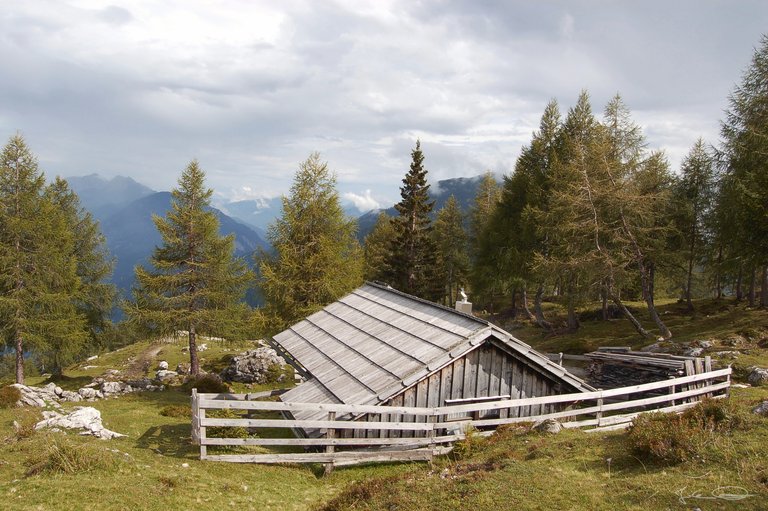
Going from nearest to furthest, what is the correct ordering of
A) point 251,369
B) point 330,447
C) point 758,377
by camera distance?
point 330,447, point 758,377, point 251,369

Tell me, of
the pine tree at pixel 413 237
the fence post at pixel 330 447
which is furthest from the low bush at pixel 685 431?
the pine tree at pixel 413 237

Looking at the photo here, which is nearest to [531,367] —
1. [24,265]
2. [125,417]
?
[125,417]

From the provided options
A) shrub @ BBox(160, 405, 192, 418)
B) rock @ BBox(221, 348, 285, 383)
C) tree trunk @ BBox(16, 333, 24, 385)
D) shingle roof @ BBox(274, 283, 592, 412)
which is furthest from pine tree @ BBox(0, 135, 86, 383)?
shingle roof @ BBox(274, 283, 592, 412)

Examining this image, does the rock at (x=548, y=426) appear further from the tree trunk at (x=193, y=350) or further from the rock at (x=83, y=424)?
the tree trunk at (x=193, y=350)

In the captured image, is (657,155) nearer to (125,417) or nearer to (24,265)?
(125,417)

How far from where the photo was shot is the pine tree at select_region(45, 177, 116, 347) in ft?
121

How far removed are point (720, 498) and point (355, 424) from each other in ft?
24.4

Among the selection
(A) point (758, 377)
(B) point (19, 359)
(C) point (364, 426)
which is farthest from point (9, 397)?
(A) point (758, 377)

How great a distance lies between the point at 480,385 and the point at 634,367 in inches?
386

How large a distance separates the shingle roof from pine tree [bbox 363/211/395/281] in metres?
33.9

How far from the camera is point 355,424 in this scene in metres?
11.6

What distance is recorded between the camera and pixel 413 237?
49625mm

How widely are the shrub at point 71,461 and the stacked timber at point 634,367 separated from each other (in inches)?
699

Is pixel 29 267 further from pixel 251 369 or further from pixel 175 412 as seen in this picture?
pixel 175 412
